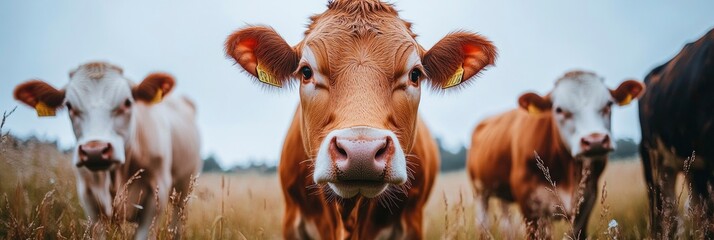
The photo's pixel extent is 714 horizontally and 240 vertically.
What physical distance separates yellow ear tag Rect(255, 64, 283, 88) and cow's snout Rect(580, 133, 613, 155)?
311 centimetres

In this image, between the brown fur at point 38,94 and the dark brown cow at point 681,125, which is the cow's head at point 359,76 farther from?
the brown fur at point 38,94

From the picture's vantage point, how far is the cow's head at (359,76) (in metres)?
2.74

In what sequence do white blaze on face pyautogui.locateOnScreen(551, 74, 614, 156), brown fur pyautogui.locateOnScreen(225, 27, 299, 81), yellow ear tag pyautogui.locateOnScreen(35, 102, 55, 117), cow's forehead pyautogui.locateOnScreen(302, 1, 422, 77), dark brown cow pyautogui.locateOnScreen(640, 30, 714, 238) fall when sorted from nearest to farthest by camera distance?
Result: cow's forehead pyautogui.locateOnScreen(302, 1, 422, 77), brown fur pyautogui.locateOnScreen(225, 27, 299, 81), dark brown cow pyautogui.locateOnScreen(640, 30, 714, 238), yellow ear tag pyautogui.locateOnScreen(35, 102, 55, 117), white blaze on face pyautogui.locateOnScreen(551, 74, 614, 156)

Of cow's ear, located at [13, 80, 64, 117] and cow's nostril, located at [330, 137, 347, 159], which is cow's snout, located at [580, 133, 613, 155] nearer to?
cow's nostril, located at [330, 137, 347, 159]

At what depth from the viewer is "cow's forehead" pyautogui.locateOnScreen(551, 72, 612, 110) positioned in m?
6.08

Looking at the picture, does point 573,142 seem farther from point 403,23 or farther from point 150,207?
point 150,207

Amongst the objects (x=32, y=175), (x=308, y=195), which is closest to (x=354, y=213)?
(x=308, y=195)

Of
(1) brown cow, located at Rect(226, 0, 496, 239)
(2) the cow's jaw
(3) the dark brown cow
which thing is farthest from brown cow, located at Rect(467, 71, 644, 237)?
(2) the cow's jaw

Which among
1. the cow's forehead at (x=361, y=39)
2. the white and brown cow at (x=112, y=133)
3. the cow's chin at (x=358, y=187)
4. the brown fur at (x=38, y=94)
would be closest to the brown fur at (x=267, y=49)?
the cow's forehead at (x=361, y=39)

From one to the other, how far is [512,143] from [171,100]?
13.1ft

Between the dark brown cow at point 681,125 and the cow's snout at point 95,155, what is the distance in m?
4.02

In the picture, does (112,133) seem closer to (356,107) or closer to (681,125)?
(356,107)

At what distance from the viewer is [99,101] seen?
5.04 metres

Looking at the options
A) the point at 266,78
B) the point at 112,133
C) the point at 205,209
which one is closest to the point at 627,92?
the point at 266,78
